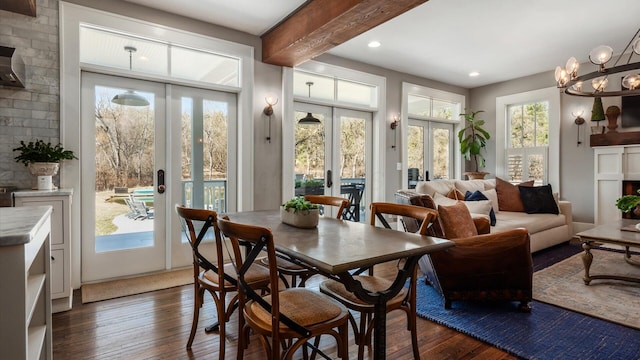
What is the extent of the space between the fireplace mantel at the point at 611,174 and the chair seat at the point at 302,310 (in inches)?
214

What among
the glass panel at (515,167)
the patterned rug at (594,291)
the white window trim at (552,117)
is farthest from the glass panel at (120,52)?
the glass panel at (515,167)

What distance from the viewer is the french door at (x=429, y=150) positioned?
6.12m

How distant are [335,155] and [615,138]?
4095mm

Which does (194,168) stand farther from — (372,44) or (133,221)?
(372,44)

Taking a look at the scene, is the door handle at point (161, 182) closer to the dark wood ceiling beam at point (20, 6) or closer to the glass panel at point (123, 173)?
the glass panel at point (123, 173)

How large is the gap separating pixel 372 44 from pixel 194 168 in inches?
110

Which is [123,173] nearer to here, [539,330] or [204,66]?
[204,66]

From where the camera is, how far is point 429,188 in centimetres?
434

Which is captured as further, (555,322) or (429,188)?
(429,188)

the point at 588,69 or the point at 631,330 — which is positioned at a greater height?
the point at 588,69

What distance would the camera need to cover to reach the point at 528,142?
6191 millimetres

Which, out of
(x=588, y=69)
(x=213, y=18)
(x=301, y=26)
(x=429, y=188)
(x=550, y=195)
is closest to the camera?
(x=301, y=26)

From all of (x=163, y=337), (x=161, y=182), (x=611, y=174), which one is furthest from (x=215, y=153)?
(x=611, y=174)

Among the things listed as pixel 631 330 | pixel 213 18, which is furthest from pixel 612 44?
pixel 213 18
